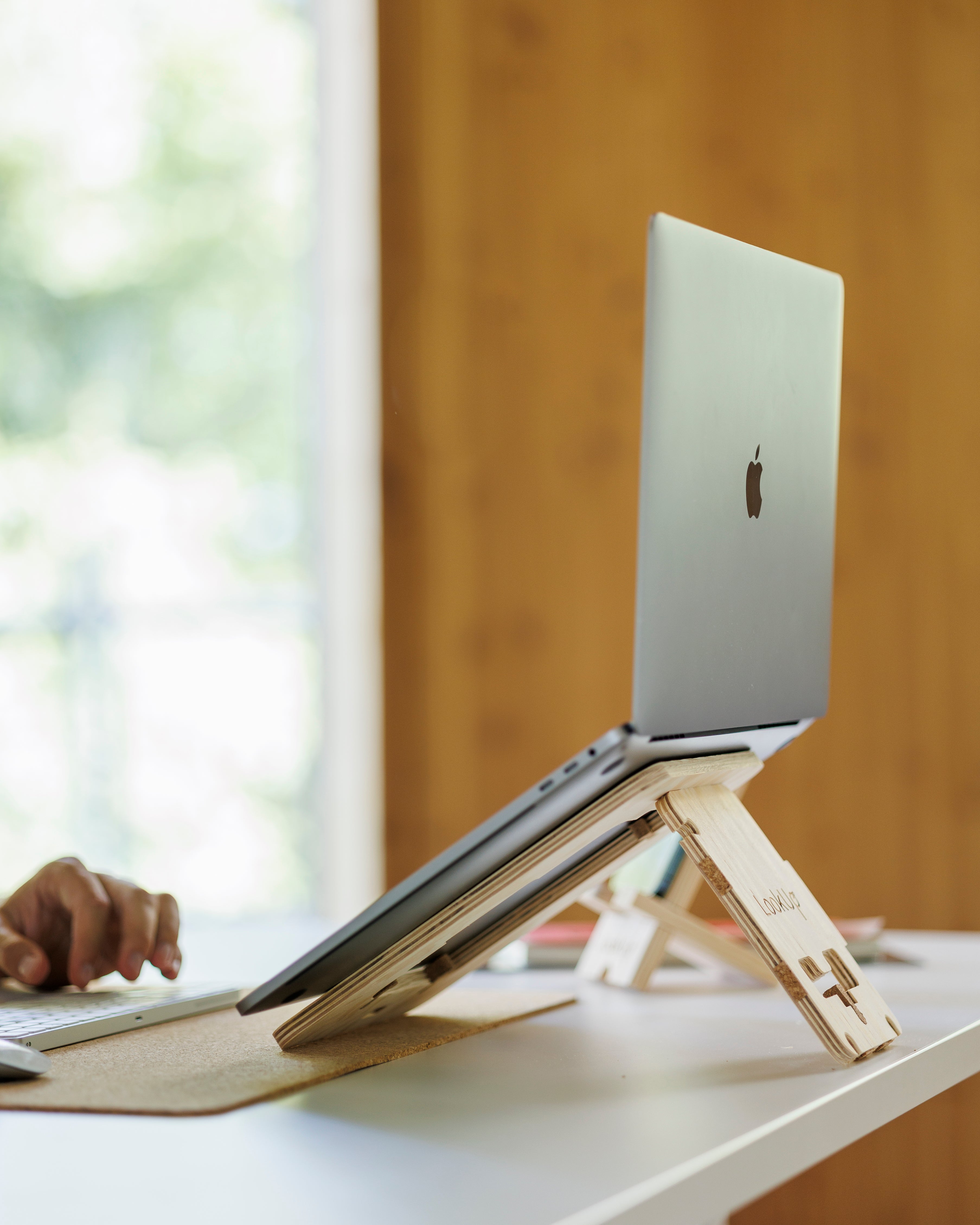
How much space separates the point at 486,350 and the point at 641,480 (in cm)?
173

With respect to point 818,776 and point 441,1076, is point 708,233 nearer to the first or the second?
point 441,1076

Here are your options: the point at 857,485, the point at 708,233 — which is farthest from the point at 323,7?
the point at 708,233

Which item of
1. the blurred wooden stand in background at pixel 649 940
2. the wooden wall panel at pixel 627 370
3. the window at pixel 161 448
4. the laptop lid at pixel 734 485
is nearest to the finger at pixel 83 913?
the blurred wooden stand in background at pixel 649 940

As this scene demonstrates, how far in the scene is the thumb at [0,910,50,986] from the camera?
3.03 feet

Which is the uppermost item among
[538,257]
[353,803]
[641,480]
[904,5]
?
[904,5]

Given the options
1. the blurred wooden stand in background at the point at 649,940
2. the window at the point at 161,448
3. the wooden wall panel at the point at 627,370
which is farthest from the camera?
the window at the point at 161,448

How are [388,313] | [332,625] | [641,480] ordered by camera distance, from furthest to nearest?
[332,625] < [388,313] < [641,480]

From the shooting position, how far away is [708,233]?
73cm

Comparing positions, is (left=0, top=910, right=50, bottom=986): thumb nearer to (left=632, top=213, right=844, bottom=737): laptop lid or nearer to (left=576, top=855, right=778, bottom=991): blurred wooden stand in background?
(left=576, top=855, right=778, bottom=991): blurred wooden stand in background

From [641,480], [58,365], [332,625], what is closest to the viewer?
[641,480]

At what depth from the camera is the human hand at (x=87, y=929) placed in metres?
0.92

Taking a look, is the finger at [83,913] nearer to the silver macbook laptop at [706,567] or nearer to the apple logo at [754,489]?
the silver macbook laptop at [706,567]

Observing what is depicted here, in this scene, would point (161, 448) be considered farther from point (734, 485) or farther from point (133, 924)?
point (734, 485)

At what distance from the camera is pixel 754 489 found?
78 cm
